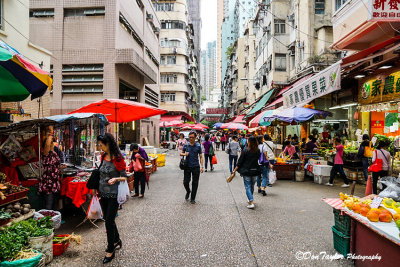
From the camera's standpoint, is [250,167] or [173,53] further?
[173,53]

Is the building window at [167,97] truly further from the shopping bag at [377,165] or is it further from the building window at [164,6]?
the shopping bag at [377,165]

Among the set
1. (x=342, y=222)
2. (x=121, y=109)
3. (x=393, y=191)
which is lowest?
(x=342, y=222)

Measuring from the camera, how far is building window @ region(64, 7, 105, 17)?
14.6 meters

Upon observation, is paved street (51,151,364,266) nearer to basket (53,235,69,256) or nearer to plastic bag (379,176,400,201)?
basket (53,235,69,256)

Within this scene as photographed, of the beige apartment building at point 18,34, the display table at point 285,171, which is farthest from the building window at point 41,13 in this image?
the display table at point 285,171

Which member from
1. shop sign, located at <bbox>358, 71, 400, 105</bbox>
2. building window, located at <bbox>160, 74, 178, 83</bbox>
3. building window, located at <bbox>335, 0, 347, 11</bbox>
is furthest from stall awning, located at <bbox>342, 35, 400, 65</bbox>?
building window, located at <bbox>160, 74, 178, 83</bbox>

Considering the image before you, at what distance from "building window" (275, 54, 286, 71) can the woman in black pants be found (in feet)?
62.9

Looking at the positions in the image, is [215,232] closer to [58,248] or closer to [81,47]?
[58,248]

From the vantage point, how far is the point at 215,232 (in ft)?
15.7

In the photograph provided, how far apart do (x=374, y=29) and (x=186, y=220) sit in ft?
29.4

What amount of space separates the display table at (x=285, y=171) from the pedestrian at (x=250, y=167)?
4291 mm

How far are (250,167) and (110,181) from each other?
12.1ft

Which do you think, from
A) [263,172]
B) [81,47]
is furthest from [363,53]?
[81,47]

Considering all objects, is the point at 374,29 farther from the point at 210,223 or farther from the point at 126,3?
the point at 126,3
